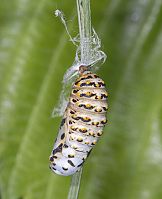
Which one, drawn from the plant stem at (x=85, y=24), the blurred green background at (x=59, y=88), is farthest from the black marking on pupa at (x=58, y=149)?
the blurred green background at (x=59, y=88)

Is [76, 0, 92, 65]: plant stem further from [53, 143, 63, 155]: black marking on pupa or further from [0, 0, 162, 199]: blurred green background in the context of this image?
[0, 0, 162, 199]: blurred green background

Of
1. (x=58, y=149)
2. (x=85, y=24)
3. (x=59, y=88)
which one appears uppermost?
(x=59, y=88)

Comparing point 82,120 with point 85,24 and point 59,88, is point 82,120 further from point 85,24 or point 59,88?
point 59,88

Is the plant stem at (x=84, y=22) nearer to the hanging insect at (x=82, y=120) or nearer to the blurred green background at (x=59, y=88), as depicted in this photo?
the hanging insect at (x=82, y=120)

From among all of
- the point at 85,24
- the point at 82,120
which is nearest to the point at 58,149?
the point at 82,120
